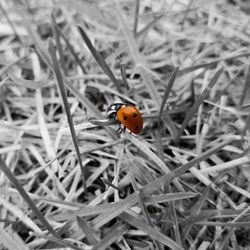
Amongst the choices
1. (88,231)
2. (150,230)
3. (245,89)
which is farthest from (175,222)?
(245,89)

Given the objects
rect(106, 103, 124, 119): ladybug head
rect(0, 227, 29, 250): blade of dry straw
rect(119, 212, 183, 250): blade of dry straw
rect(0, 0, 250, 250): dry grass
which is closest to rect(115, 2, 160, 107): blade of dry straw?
rect(0, 0, 250, 250): dry grass

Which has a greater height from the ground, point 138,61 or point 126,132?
point 138,61

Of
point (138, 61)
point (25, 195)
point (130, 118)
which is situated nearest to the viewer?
point (25, 195)

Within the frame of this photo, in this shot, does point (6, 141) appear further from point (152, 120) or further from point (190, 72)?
point (190, 72)

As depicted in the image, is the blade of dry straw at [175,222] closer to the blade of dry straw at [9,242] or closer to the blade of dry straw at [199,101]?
the blade of dry straw at [199,101]

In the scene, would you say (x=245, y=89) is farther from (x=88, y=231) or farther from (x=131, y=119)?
(x=88, y=231)

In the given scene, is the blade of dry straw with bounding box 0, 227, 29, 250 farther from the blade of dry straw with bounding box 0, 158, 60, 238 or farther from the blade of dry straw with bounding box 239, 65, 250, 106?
the blade of dry straw with bounding box 239, 65, 250, 106

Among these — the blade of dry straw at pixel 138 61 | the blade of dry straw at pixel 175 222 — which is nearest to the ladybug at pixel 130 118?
the blade of dry straw at pixel 138 61
